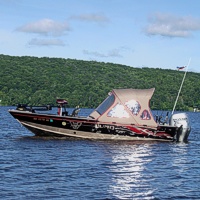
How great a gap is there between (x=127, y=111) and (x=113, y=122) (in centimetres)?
136

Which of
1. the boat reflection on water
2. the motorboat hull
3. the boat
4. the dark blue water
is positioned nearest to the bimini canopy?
the boat

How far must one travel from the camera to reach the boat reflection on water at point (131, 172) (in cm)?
2397

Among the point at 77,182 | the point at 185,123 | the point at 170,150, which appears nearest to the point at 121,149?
the point at 170,150

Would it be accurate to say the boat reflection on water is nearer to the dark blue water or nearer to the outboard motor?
the dark blue water

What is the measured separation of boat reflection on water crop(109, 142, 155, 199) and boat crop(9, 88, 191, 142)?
177cm

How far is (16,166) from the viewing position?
97.3 feet

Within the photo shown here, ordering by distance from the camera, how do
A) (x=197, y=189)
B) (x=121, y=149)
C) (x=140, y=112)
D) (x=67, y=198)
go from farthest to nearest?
(x=140, y=112), (x=121, y=149), (x=197, y=189), (x=67, y=198)

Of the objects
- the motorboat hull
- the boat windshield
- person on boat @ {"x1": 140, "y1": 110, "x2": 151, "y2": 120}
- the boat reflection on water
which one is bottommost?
the boat reflection on water

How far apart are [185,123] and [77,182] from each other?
66.2 feet

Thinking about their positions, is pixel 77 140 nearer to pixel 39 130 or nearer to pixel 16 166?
pixel 39 130

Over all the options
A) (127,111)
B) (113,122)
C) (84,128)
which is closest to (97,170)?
(113,122)

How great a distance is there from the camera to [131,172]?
95.3 feet

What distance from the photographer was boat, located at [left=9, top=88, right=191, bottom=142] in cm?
4269

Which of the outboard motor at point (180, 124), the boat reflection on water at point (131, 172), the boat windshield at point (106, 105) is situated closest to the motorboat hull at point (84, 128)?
the outboard motor at point (180, 124)
